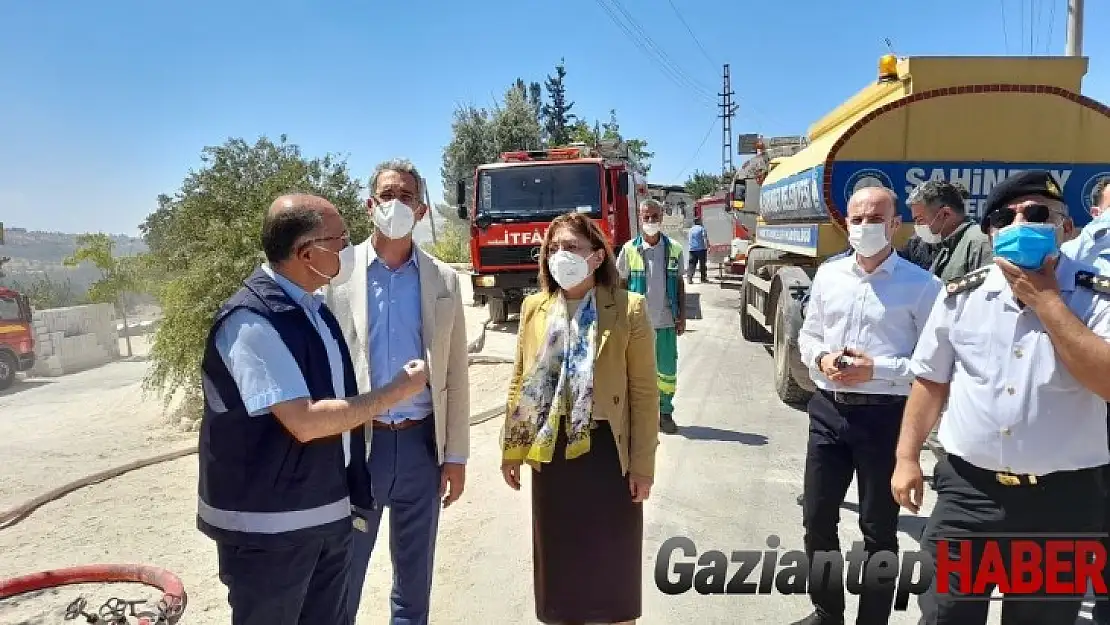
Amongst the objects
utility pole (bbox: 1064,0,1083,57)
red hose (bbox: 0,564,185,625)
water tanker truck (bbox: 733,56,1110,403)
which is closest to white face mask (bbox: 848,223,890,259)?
water tanker truck (bbox: 733,56,1110,403)

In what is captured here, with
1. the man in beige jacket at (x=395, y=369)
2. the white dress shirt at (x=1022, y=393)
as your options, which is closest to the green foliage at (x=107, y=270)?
the man in beige jacket at (x=395, y=369)

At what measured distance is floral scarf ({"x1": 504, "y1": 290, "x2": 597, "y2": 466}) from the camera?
104 inches

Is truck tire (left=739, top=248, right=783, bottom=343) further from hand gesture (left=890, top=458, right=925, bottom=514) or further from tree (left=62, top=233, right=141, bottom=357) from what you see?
tree (left=62, top=233, right=141, bottom=357)

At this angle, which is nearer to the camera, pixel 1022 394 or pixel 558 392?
pixel 1022 394

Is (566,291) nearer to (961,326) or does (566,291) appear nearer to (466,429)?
(466,429)

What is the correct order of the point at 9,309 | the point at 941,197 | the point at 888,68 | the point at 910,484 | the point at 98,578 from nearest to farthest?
the point at 910,484 → the point at 98,578 → the point at 941,197 → the point at 888,68 → the point at 9,309

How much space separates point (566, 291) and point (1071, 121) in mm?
5239

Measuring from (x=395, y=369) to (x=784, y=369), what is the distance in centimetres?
542

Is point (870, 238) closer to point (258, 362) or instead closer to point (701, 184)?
point (258, 362)

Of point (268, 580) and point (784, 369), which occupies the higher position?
point (268, 580)

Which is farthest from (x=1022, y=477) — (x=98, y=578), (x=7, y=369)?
(x=7, y=369)

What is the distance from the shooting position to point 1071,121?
5.65 metres

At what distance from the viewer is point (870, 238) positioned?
3.01 meters
